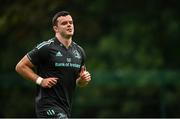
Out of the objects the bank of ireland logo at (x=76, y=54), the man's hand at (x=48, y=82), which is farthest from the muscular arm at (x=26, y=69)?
the bank of ireland logo at (x=76, y=54)

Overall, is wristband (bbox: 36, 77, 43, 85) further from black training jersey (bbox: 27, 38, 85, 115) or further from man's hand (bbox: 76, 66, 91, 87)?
man's hand (bbox: 76, 66, 91, 87)

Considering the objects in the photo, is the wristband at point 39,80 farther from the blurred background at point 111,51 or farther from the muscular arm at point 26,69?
the blurred background at point 111,51

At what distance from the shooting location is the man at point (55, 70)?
334 inches

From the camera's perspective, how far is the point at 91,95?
67.5ft

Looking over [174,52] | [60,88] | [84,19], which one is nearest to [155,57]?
[174,52]

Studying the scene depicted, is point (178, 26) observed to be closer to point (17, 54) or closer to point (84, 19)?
point (84, 19)

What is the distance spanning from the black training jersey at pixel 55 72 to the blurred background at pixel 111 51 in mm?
9405

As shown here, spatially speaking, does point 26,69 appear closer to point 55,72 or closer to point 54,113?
point 55,72

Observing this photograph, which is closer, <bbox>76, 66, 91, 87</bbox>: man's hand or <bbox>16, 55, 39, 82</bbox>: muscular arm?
<bbox>16, 55, 39, 82</bbox>: muscular arm

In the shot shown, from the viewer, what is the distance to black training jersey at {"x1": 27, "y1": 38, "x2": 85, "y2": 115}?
8.50m

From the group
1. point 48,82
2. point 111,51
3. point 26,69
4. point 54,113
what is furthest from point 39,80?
point 111,51

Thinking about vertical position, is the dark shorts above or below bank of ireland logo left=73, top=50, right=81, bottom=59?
below

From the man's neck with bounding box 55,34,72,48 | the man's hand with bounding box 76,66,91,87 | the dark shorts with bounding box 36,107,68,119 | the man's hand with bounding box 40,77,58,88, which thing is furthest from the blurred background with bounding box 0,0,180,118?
the man's hand with bounding box 40,77,58,88

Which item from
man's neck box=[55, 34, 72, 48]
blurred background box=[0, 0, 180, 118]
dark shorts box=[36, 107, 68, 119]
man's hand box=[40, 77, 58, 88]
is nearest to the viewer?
man's hand box=[40, 77, 58, 88]
